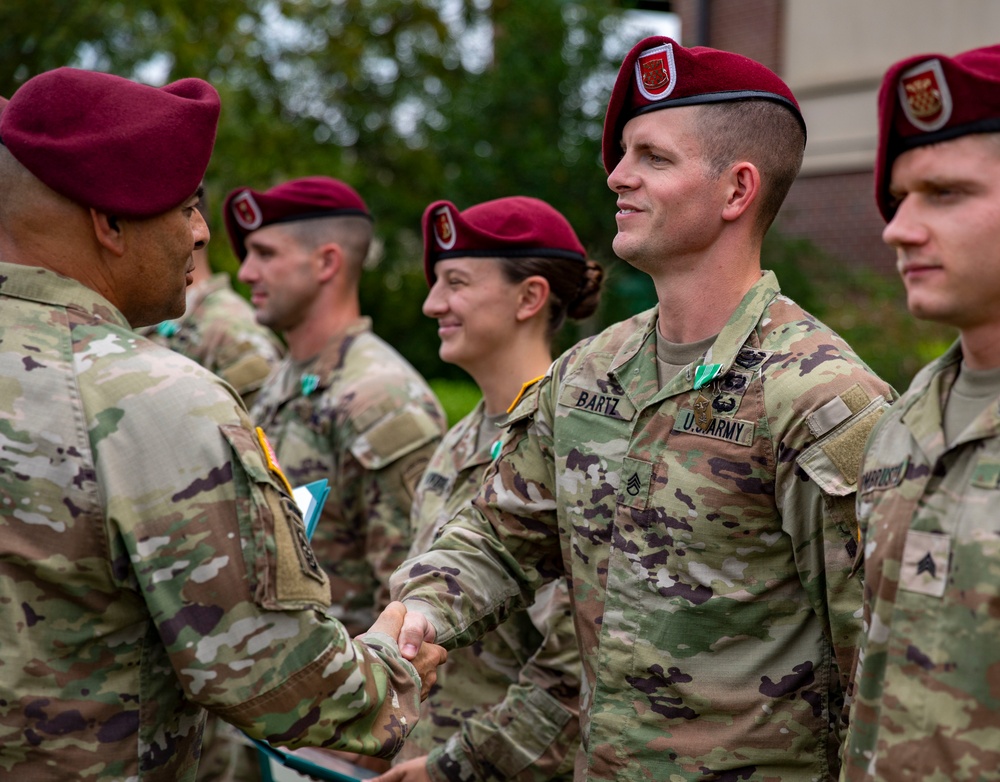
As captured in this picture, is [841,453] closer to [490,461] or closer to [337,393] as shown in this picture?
[490,461]

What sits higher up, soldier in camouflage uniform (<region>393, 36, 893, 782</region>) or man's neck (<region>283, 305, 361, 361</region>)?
soldier in camouflage uniform (<region>393, 36, 893, 782</region>)

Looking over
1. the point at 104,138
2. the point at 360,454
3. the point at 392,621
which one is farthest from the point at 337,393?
the point at 104,138

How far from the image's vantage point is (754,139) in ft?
9.47

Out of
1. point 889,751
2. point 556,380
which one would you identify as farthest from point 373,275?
point 889,751

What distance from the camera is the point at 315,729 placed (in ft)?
7.61

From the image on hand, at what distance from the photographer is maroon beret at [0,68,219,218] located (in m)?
2.23

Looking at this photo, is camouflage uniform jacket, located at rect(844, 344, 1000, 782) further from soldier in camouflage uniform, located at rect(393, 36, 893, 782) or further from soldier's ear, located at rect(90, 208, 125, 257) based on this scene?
soldier's ear, located at rect(90, 208, 125, 257)

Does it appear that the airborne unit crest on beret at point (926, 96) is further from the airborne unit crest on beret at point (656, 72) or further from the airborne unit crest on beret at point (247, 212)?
the airborne unit crest on beret at point (247, 212)

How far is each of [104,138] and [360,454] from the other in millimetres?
2475

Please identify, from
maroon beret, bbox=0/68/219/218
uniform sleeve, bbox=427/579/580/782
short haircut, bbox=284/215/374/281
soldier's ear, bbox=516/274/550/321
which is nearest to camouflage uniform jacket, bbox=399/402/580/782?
uniform sleeve, bbox=427/579/580/782

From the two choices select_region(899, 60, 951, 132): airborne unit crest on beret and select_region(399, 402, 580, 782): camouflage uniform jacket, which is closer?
select_region(899, 60, 951, 132): airborne unit crest on beret

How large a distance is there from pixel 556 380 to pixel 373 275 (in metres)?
12.8

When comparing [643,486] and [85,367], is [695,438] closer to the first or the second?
[643,486]

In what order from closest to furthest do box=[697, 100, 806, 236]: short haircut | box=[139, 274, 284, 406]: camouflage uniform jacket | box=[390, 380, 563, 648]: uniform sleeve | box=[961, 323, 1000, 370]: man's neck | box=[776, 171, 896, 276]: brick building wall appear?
1. box=[961, 323, 1000, 370]: man's neck
2. box=[697, 100, 806, 236]: short haircut
3. box=[390, 380, 563, 648]: uniform sleeve
4. box=[139, 274, 284, 406]: camouflage uniform jacket
5. box=[776, 171, 896, 276]: brick building wall
